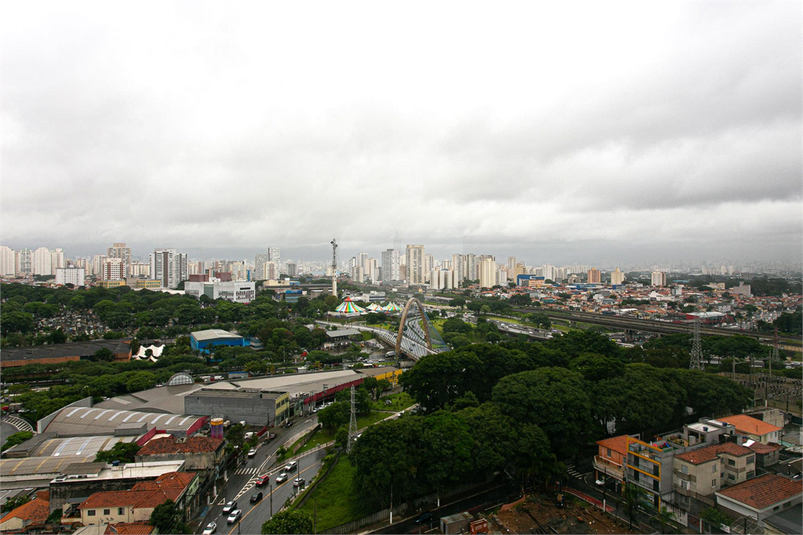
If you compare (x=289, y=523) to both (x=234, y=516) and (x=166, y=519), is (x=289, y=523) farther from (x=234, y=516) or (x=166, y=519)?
(x=166, y=519)

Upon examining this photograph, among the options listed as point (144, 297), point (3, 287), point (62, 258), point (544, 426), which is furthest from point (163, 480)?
point (62, 258)

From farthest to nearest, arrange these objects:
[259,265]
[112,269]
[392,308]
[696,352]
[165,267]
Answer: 1. [259,265]
2. [165,267]
3. [112,269]
4. [392,308]
5. [696,352]

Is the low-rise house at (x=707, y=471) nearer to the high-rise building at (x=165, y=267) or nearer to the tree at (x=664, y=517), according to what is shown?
the tree at (x=664, y=517)

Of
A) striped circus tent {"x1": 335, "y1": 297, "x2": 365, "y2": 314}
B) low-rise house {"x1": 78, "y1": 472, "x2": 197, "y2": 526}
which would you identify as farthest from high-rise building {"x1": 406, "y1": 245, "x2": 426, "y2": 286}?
low-rise house {"x1": 78, "y1": 472, "x2": 197, "y2": 526}

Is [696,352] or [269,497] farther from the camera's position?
[696,352]

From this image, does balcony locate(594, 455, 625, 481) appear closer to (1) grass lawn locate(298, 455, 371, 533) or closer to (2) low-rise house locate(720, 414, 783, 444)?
(2) low-rise house locate(720, 414, 783, 444)

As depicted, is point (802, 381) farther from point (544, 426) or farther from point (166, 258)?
point (166, 258)

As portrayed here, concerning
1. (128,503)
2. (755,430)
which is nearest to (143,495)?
(128,503)
